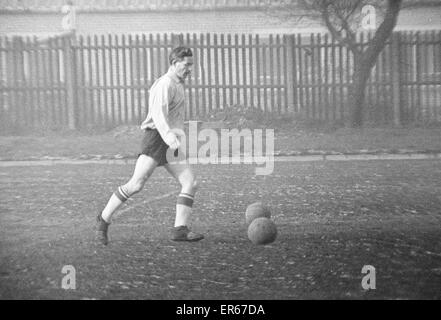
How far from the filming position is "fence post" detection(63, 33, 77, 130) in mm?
19703

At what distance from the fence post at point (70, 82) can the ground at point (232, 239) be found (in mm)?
7219

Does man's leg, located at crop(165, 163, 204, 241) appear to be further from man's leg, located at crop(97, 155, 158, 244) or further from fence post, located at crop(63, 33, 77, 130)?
fence post, located at crop(63, 33, 77, 130)

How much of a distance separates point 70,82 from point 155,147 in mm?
12685

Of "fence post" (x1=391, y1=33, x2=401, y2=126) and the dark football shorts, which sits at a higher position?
"fence post" (x1=391, y1=33, x2=401, y2=126)

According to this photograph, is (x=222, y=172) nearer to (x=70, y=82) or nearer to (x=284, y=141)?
(x=284, y=141)

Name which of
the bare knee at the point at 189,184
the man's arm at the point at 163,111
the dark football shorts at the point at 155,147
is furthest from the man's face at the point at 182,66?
the bare knee at the point at 189,184

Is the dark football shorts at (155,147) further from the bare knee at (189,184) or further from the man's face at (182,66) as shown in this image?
the man's face at (182,66)

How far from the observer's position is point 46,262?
22.2 ft

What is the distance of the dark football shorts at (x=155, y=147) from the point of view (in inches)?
295

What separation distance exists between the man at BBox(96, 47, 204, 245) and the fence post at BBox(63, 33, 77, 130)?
12511 mm

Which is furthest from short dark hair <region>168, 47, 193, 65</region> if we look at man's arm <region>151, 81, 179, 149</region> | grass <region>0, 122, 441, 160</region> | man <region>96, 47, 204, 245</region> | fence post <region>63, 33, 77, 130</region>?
fence post <region>63, 33, 77, 130</region>

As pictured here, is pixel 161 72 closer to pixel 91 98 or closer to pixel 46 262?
pixel 91 98

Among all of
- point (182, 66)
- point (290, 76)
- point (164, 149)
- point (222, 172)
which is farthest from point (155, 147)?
point (290, 76)
